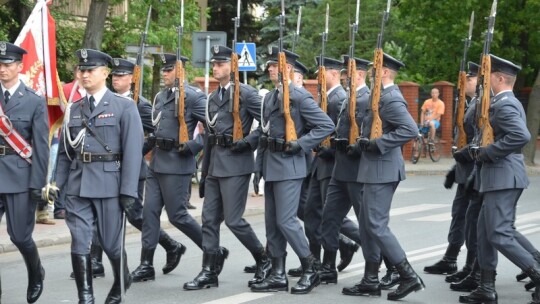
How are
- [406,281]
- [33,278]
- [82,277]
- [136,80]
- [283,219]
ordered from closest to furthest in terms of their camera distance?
[82,277] → [33,278] → [406,281] → [283,219] → [136,80]

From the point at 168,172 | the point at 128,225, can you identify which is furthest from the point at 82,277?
the point at 128,225

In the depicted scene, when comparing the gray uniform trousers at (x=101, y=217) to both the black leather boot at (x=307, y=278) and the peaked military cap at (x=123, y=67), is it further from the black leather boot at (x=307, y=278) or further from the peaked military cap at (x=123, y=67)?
the peaked military cap at (x=123, y=67)

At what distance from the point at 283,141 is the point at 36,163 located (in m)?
2.16

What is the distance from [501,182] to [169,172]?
10.1ft

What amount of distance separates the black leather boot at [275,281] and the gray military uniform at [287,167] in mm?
69

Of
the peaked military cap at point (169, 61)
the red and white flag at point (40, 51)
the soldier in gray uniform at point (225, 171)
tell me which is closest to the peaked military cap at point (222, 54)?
the soldier in gray uniform at point (225, 171)

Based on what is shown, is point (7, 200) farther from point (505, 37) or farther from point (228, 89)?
point (505, 37)

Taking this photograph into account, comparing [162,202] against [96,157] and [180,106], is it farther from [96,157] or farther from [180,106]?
[96,157]

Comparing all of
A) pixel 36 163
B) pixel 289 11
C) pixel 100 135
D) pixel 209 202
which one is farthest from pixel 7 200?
pixel 289 11

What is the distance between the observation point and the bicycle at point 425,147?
98.2 feet

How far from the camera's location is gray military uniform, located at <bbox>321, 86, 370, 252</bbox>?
35.0 feet

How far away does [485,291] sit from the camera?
9.68 m

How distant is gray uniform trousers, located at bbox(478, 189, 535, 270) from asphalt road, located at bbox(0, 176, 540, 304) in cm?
67

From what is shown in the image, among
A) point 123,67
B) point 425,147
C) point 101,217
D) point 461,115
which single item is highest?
point 123,67
